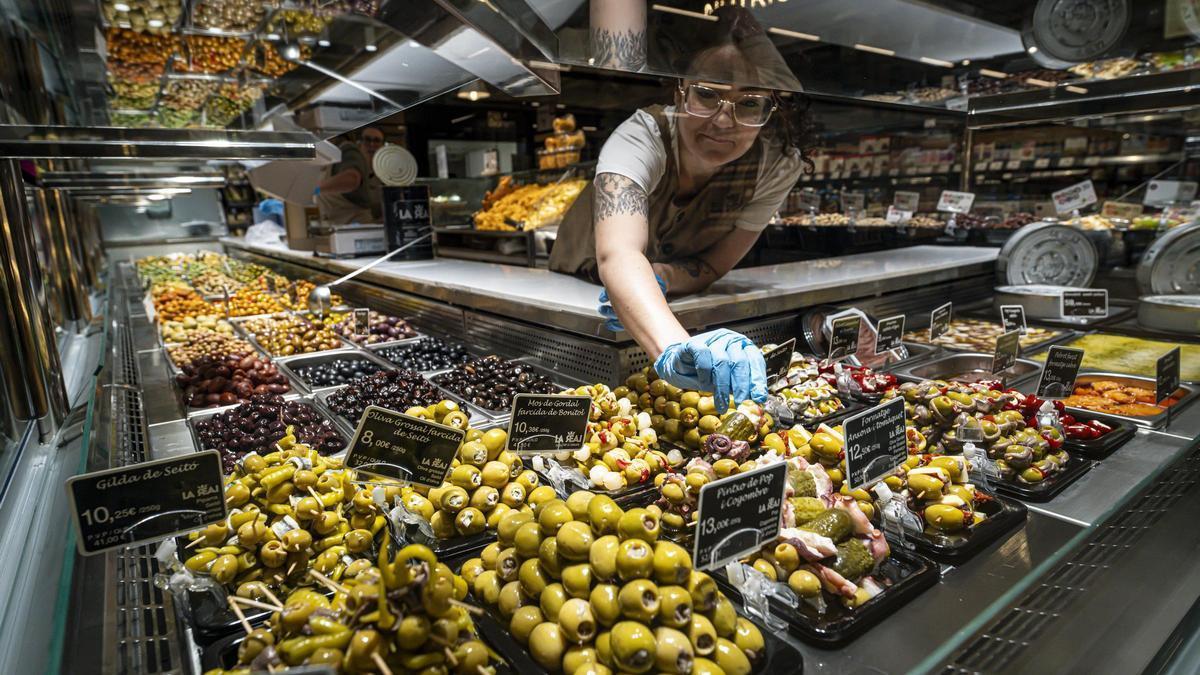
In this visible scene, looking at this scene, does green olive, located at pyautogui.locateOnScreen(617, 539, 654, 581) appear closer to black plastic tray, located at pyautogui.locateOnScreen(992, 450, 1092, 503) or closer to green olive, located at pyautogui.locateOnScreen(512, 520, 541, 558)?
green olive, located at pyautogui.locateOnScreen(512, 520, 541, 558)

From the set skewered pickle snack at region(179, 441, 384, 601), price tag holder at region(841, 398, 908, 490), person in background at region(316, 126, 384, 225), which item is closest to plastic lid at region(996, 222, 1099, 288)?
price tag holder at region(841, 398, 908, 490)

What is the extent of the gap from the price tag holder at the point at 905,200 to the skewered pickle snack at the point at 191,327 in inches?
195

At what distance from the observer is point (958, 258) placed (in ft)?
13.2

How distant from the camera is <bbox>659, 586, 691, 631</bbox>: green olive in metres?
0.93

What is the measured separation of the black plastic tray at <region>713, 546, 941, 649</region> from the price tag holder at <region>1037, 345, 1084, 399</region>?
1254 millimetres

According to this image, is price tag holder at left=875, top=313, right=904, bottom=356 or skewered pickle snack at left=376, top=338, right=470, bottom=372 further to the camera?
skewered pickle snack at left=376, top=338, right=470, bottom=372

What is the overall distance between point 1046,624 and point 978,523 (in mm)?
233

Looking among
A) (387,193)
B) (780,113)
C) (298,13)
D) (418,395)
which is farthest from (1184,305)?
(387,193)

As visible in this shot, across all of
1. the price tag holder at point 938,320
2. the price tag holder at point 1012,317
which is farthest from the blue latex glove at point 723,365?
the price tag holder at point 1012,317

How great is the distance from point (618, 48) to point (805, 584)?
3.80 ft

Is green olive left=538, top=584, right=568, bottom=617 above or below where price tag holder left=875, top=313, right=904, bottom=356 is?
below

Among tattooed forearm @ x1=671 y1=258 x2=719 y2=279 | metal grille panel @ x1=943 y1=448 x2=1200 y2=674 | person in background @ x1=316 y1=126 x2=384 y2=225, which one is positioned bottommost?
metal grille panel @ x1=943 y1=448 x2=1200 y2=674

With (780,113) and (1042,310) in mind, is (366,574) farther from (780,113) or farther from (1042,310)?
(1042,310)

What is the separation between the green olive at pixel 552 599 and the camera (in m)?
1.01
